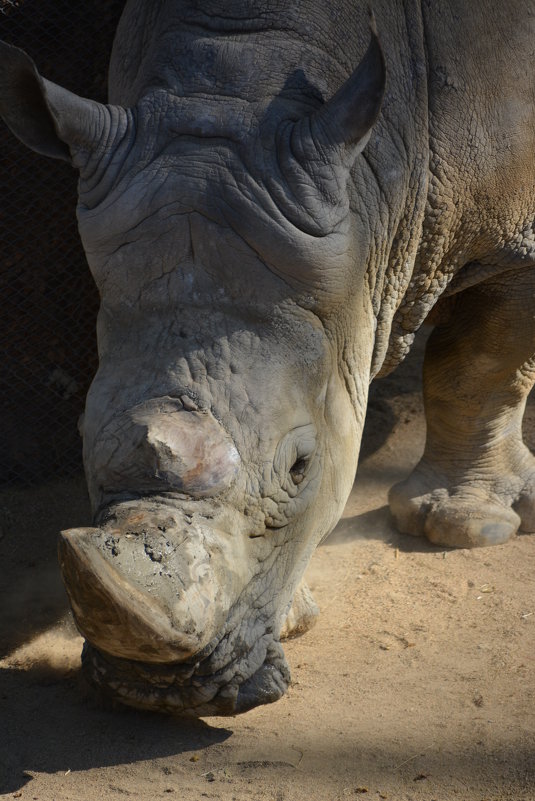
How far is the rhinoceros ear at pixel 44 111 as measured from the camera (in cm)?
316

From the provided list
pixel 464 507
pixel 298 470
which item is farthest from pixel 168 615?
pixel 464 507

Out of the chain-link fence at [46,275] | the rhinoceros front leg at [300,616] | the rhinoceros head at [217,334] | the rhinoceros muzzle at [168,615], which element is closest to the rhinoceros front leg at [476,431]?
the rhinoceros front leg at [300,616]

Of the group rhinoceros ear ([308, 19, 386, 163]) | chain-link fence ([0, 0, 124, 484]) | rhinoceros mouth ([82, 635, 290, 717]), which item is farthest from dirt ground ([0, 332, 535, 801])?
rhinoceros ear ([308, 19, 386, 163])

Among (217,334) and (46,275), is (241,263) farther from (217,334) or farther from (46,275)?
(46,275)

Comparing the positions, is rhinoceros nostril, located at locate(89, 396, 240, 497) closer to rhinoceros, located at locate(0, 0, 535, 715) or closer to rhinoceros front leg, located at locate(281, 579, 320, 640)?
rhinoceros, located at locate(0, 0, 535, 715)

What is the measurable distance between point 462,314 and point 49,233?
2.10 metres

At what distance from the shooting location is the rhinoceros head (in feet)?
9.57

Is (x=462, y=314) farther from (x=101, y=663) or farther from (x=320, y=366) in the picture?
(x=101, y=663)

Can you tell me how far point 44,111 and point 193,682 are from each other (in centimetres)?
182

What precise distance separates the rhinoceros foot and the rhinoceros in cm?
134

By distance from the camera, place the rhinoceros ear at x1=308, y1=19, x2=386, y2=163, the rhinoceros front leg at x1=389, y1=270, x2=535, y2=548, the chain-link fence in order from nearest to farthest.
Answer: the rhinoceros ear at x1=308, y1=19, x2=386, y2=163
the rhinoceros front leg at x1=389, y1=270, x2=535, y2=548
the chain-link fence

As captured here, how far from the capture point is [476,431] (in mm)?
5180

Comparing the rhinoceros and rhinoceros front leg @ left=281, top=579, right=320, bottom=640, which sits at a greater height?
the rhinoceros

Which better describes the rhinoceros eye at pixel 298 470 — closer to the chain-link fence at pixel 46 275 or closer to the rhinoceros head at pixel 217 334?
the rhinoceros head at pixel 217 334
